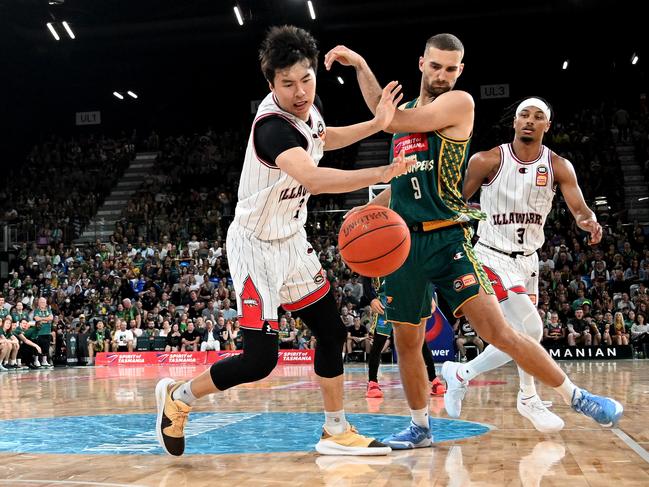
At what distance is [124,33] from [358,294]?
12.6 metres

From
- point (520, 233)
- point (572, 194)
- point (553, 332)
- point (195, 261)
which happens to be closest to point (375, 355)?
point (520, 233)

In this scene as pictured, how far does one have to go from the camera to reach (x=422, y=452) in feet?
13.2

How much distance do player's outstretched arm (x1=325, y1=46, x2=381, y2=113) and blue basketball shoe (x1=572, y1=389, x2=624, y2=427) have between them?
1941 mm

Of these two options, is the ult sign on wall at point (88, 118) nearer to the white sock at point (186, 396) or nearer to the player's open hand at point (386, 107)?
the white sock at point (186, 396)

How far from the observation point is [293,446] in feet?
14.1

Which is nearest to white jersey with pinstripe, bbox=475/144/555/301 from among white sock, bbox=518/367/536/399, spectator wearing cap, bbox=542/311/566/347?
white sock, bbox=518/367/536/399

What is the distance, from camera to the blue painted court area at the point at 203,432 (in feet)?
14.3

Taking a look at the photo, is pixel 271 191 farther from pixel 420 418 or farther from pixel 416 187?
pixel 420 418

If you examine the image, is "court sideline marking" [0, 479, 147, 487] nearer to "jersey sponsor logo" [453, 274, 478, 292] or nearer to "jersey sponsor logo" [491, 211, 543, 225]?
"jersey sponsor logo" [453, 274, 478, 292]

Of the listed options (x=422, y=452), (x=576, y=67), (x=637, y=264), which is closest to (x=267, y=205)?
(x=422, y=452)

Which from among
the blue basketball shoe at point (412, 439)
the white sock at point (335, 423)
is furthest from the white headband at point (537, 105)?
the white sock at point (335, 423)

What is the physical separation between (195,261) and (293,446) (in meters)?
17.5

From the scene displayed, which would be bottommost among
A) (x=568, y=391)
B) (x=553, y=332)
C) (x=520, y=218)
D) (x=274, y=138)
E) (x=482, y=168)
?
(x=553, y=332)

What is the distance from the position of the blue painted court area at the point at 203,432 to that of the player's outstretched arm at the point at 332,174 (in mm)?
1561
